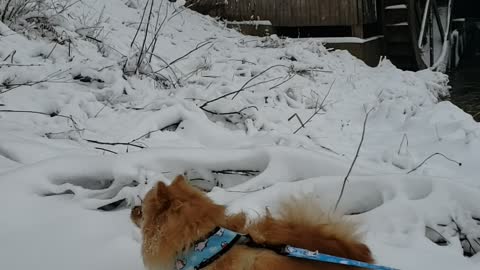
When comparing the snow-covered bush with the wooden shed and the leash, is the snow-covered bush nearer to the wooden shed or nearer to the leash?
the wooden shed

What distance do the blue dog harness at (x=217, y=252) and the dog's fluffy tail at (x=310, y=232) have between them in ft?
0.26

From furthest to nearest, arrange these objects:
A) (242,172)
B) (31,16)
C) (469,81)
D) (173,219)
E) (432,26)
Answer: (432,26)
(469,81)
(31,16)
(242,172)
(173,219)

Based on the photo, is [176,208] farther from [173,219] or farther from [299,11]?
[299,11]

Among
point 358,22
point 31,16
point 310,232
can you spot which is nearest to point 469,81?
point 358,22

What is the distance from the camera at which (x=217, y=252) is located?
1628 mm

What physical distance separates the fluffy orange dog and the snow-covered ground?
43cm

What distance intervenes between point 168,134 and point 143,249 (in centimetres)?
220

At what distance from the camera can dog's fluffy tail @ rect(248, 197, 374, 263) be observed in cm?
168

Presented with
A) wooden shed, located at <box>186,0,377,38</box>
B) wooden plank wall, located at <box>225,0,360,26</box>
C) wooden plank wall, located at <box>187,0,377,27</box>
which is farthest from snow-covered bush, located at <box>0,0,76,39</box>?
Answer: wooden plank wall, located at <box>225,0,360,26</box>

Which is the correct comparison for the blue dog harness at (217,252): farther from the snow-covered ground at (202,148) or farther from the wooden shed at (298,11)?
the wooden shed at (298,11)

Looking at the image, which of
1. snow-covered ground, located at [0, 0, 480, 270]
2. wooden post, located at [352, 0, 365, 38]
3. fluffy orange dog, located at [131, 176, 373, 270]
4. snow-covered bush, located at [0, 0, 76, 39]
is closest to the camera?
fluffy orange dog, located at [131, 176, 373, 270]

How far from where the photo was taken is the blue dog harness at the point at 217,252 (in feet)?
5.13

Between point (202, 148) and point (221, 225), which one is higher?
point (221, 225)

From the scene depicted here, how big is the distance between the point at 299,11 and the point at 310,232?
9.47 meters
